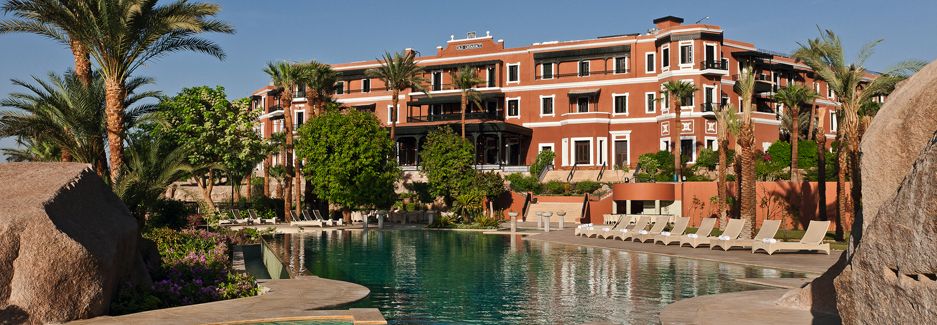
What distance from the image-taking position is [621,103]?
47.9 m

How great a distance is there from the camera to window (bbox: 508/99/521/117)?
50.8 meters

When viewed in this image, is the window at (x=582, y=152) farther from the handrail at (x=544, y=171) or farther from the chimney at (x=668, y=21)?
the chimney at (x=668, y=21)

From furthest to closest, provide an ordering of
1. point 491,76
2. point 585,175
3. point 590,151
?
1. point 491,76
2. point 590,151
3. point 585,175

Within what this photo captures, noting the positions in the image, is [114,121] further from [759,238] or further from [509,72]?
[509,72]

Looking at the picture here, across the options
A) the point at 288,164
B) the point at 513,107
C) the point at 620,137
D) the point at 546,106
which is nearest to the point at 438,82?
the point at 513,107

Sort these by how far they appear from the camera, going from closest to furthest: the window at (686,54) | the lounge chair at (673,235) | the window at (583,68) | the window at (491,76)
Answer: the lounge chair at (673,235), the window at (686,54), the window at (583,68), the window at (491,76)

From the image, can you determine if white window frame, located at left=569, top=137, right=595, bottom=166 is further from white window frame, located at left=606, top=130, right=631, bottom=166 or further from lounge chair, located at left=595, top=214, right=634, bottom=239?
lounge chair, located at left=595, top=214, right=634, bottom=239

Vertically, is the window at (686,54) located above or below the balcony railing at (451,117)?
above

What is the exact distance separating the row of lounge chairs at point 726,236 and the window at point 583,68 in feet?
92.9

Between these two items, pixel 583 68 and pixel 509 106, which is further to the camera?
pixel 509 106

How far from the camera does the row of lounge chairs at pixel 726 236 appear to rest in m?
15.3

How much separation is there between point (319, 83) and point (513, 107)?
17229mm

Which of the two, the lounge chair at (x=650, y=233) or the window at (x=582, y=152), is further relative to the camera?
the window at (x=582, y=152)

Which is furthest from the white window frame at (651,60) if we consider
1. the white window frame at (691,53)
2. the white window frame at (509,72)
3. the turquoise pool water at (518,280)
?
the turquoise pool water at (518,280)
